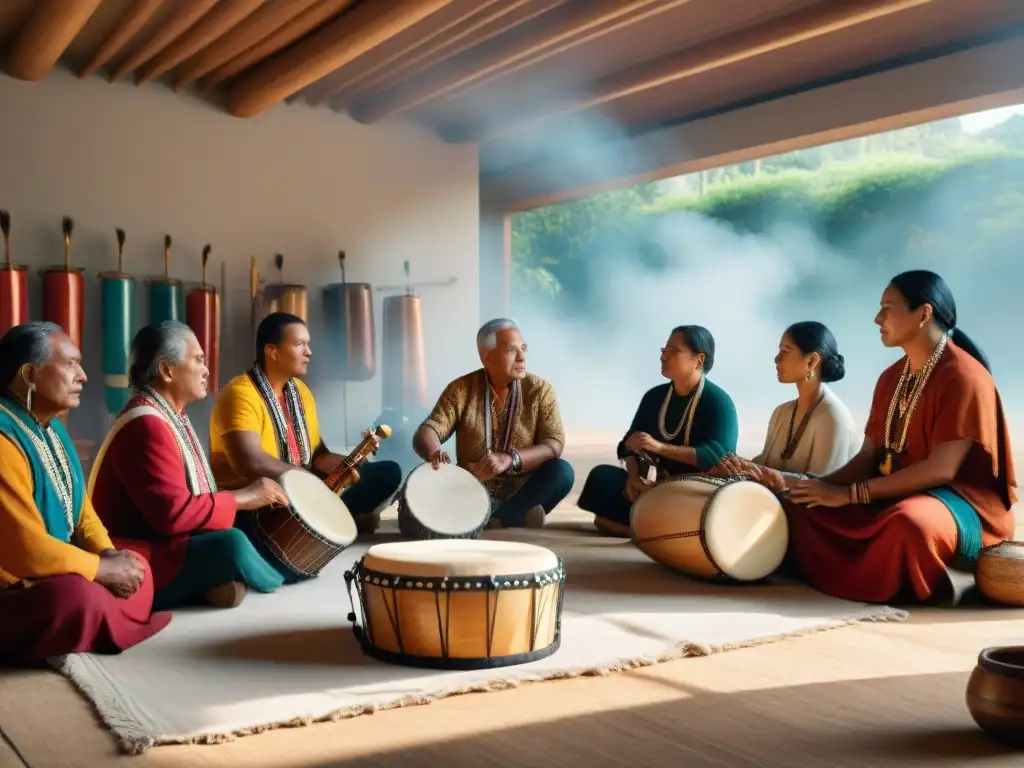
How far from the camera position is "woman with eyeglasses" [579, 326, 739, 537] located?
17.0 ft

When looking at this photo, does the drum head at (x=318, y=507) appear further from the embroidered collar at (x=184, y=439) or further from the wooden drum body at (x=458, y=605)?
the wooden drum body at (x=458, y=605)

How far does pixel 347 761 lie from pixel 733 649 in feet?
4.61

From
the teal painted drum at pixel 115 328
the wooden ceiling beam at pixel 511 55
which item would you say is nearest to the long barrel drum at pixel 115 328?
the teal painted drum at pixel 115 328

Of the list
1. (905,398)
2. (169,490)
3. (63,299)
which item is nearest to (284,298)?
(63,299)

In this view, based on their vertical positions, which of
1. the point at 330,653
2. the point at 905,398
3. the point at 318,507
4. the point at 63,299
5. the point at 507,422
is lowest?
the point at 330,653

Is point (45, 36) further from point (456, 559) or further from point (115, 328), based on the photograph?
point (456, 559)

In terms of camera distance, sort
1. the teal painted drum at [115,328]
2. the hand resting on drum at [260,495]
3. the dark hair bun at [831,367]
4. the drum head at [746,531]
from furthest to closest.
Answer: the teal painted drum at [115,328] → the dark hair bun at [831,367] → the drum head at [746,531] → the hand resting on drum at [260,495]

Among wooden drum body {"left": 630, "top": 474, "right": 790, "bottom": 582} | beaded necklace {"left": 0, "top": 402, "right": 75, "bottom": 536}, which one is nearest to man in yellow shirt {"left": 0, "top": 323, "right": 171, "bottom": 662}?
beaded necklace {"left": 0, "top": 402, "right": 75, "bottom": 536}

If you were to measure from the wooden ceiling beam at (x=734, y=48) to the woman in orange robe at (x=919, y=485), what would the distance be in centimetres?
168

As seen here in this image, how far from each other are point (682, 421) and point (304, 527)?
79.6 inches

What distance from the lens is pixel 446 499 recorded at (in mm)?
5164

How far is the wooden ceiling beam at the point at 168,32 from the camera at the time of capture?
5242 millimetres

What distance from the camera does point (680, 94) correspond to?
23.9ft

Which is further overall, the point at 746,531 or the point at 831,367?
the point at 831,367
